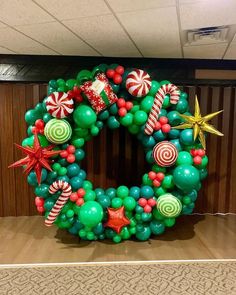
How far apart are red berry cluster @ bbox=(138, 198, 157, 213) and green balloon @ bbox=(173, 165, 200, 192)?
32 cm

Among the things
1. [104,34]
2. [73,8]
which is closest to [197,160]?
[104,34]

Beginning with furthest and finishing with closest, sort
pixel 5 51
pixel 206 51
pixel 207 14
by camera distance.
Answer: pixel 5 51, pixel 206 51, pixel 207 14

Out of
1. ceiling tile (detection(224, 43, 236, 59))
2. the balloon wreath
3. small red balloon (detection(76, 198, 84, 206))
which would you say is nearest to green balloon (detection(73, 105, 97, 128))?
the balloon wreath

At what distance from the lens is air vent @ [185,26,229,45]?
7.74 feet

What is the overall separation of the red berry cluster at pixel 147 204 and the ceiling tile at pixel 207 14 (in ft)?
5.44

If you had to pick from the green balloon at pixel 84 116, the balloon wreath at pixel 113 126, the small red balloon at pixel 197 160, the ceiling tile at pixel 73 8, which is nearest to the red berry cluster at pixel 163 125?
the balloon wreath at pixel 113 126

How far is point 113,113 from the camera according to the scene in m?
2.88

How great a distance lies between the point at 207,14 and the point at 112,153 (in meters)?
2.16

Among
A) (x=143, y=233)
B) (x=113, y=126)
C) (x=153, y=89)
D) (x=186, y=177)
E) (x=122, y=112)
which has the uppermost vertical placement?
(x=153, y=89)

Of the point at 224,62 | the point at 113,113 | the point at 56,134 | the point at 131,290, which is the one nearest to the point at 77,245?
the point at 131,290

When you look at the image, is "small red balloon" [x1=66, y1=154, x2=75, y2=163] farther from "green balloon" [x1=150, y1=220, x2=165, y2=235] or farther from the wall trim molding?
the wall trim molding

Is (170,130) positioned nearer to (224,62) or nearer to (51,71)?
(224,62)

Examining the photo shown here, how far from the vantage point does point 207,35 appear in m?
2.48

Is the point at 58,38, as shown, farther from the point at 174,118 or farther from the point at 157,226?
the point at 157,226
